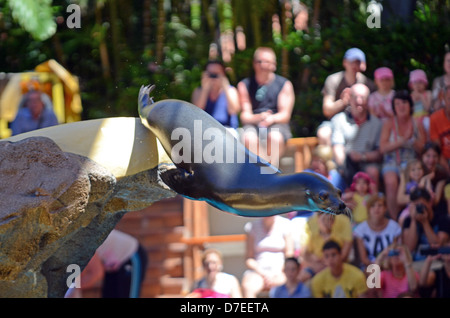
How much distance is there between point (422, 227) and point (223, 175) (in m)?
4.00

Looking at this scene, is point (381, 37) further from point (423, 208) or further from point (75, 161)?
point (75, 161)

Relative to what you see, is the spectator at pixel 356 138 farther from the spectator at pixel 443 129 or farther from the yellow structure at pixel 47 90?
the yellow structure at pixel 47 90

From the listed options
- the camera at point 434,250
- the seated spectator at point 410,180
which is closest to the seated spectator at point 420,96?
the seated spectator at point 410,180

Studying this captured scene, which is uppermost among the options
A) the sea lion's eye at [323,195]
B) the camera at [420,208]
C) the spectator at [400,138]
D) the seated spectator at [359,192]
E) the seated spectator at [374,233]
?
the spectator at [400,138]

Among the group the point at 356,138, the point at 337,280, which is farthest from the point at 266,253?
the point at 356,138

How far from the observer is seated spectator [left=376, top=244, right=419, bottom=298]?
18.7ft

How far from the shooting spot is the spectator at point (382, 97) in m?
6.37

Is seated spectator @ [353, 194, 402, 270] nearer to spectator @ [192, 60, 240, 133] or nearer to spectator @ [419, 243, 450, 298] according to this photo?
spectator @ [419, 243, 450, 298]

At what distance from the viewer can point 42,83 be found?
8359mm

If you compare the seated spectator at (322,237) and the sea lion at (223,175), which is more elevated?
the seated spectator at (322,237)

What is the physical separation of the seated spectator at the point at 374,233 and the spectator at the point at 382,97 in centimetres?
81

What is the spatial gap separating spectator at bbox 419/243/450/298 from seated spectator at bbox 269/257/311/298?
0.88 meters

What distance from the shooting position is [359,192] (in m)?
6.06

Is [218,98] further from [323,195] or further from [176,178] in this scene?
[323,195]
